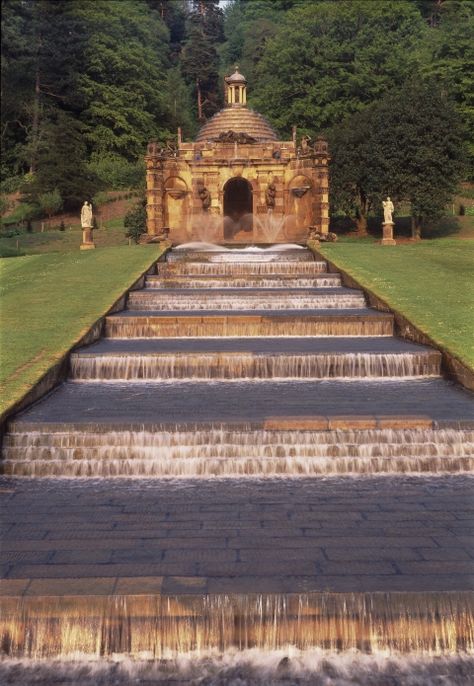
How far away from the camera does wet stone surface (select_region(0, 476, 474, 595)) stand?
19.0 ft

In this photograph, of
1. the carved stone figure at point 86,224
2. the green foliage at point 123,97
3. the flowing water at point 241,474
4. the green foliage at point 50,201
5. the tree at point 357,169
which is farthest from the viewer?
the green foliage at point 123,97

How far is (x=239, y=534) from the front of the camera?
688 centimetres

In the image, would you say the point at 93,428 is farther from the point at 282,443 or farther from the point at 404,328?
the point at 404,328

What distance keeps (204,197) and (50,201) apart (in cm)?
2414

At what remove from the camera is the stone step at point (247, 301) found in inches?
791

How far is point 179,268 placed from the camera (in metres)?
26.7

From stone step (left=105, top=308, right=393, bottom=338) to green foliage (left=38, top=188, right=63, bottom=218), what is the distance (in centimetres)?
4868

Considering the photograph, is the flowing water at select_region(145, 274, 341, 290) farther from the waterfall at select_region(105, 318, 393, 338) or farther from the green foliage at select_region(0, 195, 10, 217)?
the green foliage at select_region(0, 195, 10, 217)

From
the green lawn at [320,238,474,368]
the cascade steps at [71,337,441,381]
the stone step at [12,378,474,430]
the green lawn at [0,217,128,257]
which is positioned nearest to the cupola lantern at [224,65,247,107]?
the green lawn at [0,217,128,257]

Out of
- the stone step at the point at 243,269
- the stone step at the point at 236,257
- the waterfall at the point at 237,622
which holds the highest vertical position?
the stone step at the point at 236,257

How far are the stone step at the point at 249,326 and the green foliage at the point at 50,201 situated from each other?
48.7 meters

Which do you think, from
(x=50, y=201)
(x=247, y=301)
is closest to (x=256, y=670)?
(x=247, y=301)

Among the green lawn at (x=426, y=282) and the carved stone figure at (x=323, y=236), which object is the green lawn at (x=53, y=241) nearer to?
the carved stone figure at (x=323, y=236)

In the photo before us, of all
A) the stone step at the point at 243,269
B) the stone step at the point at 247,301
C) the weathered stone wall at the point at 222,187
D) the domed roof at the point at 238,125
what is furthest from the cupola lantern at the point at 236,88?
the stone step at the point at 247,301
